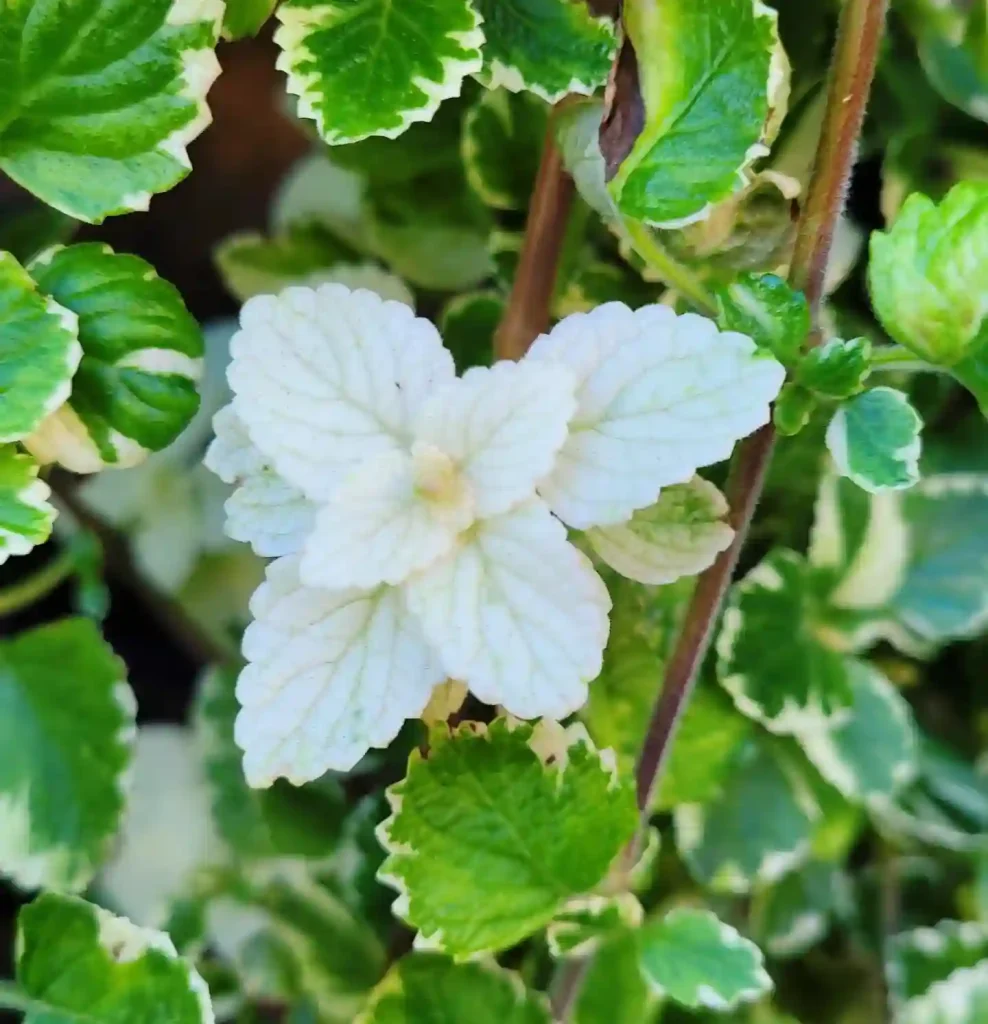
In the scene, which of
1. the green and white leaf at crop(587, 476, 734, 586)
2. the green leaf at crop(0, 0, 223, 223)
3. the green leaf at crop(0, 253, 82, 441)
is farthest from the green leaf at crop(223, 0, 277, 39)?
the green and white leaf at crop(587, 476, 734, 586)

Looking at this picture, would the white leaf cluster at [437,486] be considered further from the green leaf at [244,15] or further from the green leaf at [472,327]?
the green leaf at [472,327]

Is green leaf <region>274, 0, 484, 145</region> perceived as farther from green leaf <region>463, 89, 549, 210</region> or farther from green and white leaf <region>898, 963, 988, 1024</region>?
green and white leaf <region>898, 963, 988, 1024</region>

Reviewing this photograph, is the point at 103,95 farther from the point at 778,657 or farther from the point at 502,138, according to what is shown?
the point at 778,657

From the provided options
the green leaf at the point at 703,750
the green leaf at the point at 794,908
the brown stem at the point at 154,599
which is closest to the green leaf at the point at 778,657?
the green leaf at the point at 703,750

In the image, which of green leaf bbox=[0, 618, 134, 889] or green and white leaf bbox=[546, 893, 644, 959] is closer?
green and white leaf bbox=[546, 893, 644, 959]

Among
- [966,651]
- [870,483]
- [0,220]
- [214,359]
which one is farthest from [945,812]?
[0,220]
